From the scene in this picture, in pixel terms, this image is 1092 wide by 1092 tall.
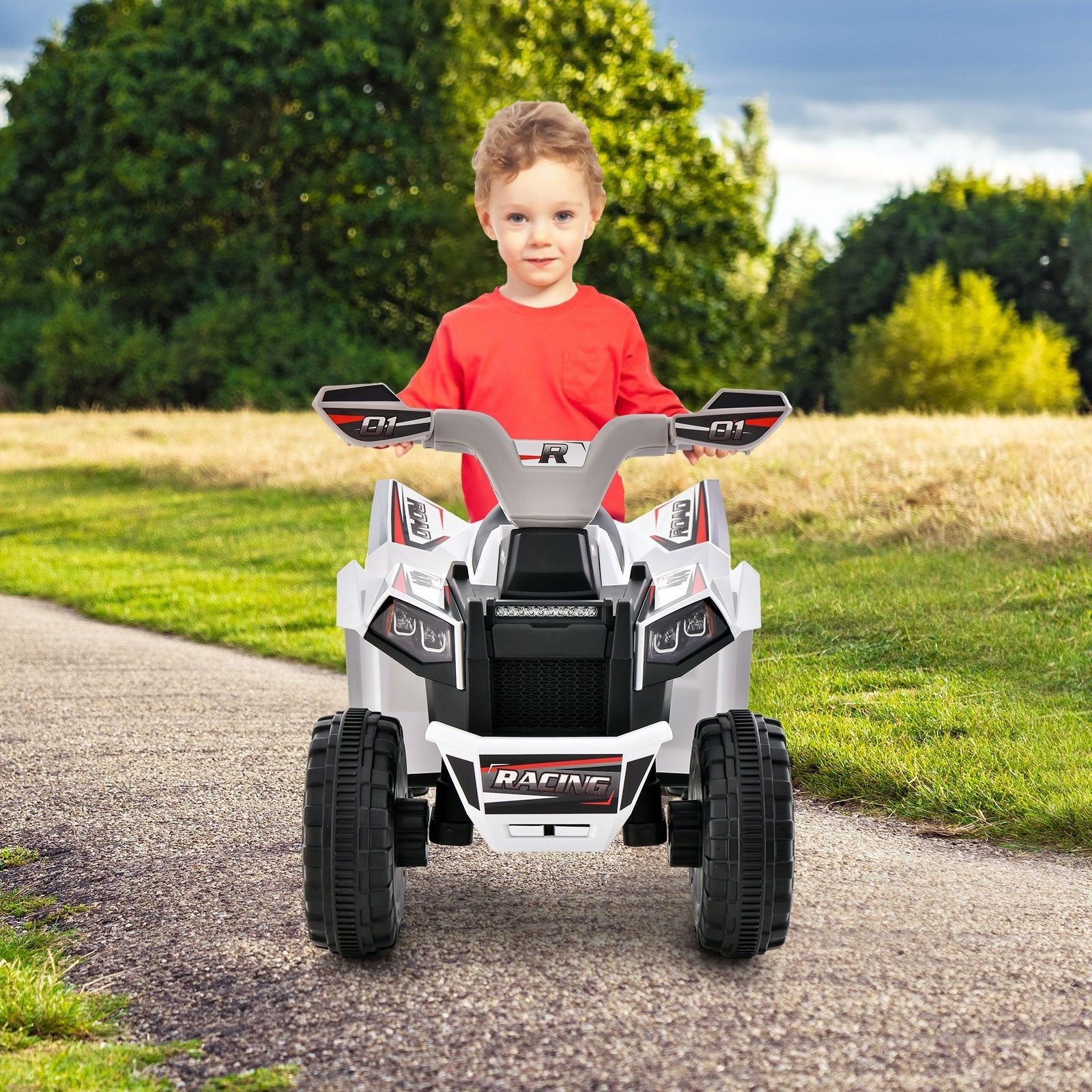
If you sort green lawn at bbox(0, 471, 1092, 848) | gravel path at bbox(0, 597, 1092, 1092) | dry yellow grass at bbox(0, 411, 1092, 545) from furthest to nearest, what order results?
dry yellow grass at bbox(0, 411, 1092, 545) < green lawn at bbox(0, 471, 1092, 848) < gravel path at bbox(0, 597, 1092, 1092)

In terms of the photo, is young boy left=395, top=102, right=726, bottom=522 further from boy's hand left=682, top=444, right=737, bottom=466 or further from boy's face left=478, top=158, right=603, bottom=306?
boy's hand left=682, top=444, right=737, bottom=466

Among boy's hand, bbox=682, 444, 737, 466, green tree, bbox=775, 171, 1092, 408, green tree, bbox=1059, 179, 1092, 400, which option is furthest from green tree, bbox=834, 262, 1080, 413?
boy's hand, bbox=682, 444, 737, 466

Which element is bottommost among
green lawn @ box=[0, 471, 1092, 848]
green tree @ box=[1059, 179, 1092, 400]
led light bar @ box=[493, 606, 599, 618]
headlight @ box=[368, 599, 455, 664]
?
green lawn @ box=[0, 471, 1092, 848]

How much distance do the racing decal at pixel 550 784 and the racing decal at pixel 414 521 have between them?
641mm

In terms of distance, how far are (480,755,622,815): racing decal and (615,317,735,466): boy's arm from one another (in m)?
1.22

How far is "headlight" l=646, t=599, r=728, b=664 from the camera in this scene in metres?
3.08

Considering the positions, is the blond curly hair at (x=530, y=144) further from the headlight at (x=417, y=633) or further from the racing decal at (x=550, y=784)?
the racing decal at (x=550, y=784)

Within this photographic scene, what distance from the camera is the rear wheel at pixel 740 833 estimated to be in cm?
314

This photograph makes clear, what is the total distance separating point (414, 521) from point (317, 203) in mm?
38052

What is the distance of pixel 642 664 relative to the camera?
10.1 feet

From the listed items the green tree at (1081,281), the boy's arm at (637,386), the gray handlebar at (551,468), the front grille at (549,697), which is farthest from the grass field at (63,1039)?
the green tree at (1081,281)

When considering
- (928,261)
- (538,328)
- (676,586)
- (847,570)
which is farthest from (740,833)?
(928,261)

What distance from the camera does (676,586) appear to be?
3.19 meters

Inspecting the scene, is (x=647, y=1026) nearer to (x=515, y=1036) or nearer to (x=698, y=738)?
(x=515, y=1036)
